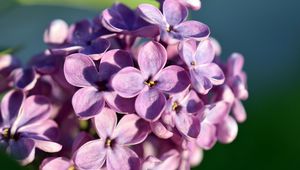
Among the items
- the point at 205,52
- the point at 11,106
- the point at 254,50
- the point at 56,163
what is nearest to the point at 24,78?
the point at 11,106

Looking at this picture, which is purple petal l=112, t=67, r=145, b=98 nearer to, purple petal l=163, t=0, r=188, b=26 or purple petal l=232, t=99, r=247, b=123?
purple petal l=163, t=0, r=188, b=26

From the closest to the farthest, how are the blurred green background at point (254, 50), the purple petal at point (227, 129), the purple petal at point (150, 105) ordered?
1. the purple petal at point (150, 105)
2. the purple petal at point (227, 129)
3. the blurred green background at point (254, 50)

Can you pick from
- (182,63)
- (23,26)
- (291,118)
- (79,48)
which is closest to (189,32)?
(182,63)

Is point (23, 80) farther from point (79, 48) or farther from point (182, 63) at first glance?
point (182, 63)

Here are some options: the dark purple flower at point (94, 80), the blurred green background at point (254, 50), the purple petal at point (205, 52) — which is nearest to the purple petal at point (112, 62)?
the dark purple flower at point (94, 80)

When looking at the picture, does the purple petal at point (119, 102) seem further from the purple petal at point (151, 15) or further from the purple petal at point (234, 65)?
the purple petal at point (234, 65)

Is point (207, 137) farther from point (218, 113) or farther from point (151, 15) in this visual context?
point (151, 15)

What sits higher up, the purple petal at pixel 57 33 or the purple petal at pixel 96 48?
the purple petal at pixel 96 48
